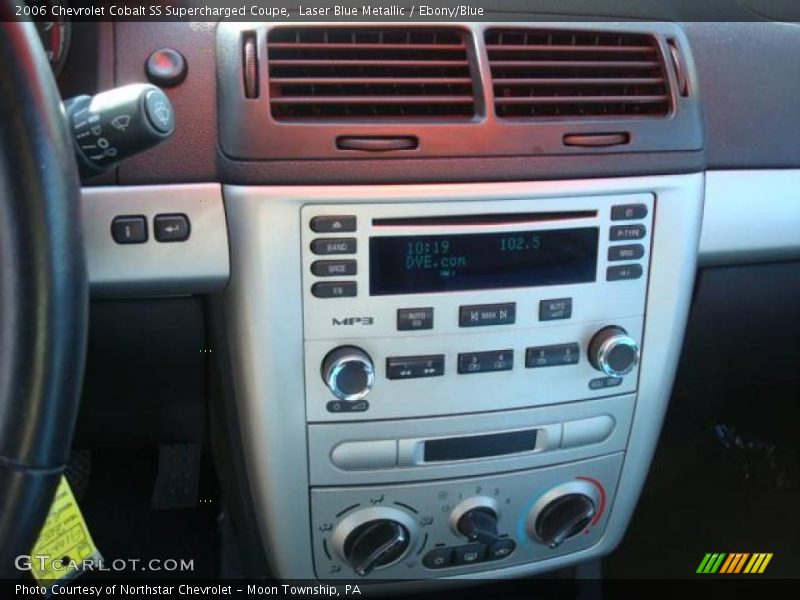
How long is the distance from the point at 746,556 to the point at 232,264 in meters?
0.91

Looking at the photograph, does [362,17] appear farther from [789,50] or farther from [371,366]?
[789,50]

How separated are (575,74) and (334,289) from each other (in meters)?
0.32

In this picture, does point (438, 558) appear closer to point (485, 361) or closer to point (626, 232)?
point (485, 361)

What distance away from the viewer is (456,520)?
1.01 meters

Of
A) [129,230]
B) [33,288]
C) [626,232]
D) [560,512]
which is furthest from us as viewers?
[560,512]

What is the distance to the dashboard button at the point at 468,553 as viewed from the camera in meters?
1.04

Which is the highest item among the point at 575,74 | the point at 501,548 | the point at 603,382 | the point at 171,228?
the point at 575,74

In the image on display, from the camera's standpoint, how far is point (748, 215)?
38.7 inches

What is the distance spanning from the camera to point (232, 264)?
84 cm

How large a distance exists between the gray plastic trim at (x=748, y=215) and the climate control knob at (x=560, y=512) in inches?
12.1

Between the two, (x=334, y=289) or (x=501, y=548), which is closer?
(x=334, y=289)

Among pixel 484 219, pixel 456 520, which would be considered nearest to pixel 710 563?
pixel 456 520

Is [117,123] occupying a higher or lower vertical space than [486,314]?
higher

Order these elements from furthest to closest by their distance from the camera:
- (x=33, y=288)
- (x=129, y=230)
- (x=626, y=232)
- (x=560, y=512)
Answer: (x=560, y=512), (x=626, y=232), (x=129, y=230), (x=33, y=288)
